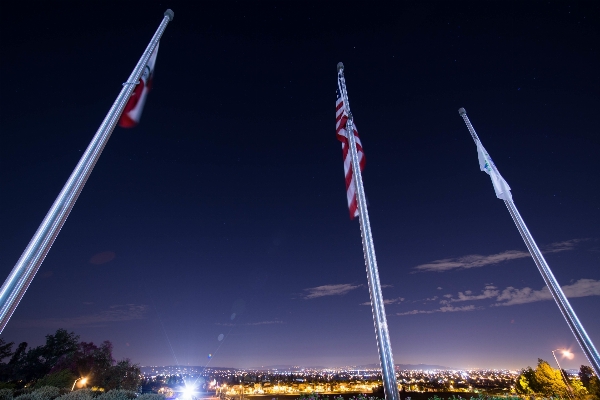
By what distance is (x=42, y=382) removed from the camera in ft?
118

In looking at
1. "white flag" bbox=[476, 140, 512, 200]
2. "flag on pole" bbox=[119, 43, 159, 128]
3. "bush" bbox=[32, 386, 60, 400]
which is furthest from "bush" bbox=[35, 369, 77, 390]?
"white flag" bbox=[476, 140, 512, 200]

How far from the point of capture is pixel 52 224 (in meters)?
4.12

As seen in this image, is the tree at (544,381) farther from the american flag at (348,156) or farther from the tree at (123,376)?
the american flag at (348,156)

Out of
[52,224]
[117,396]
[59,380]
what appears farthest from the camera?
[59,380]

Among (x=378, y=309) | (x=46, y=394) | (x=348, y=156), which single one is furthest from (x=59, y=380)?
(x=378, y=309)

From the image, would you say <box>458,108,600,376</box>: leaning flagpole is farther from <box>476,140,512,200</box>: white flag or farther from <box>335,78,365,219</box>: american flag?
<box>335,78,365,219</box>: american flag

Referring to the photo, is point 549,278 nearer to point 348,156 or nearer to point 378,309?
point 348,156

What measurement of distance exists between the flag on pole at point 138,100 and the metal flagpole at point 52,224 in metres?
0.54

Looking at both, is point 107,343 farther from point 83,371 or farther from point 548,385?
point 548,385

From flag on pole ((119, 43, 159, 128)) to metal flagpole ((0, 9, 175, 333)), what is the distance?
54 cm

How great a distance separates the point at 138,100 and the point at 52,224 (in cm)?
353

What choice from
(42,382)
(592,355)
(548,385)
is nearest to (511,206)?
(592,355)

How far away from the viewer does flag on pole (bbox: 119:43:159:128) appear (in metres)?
6.52

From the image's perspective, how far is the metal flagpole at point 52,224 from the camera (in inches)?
139
